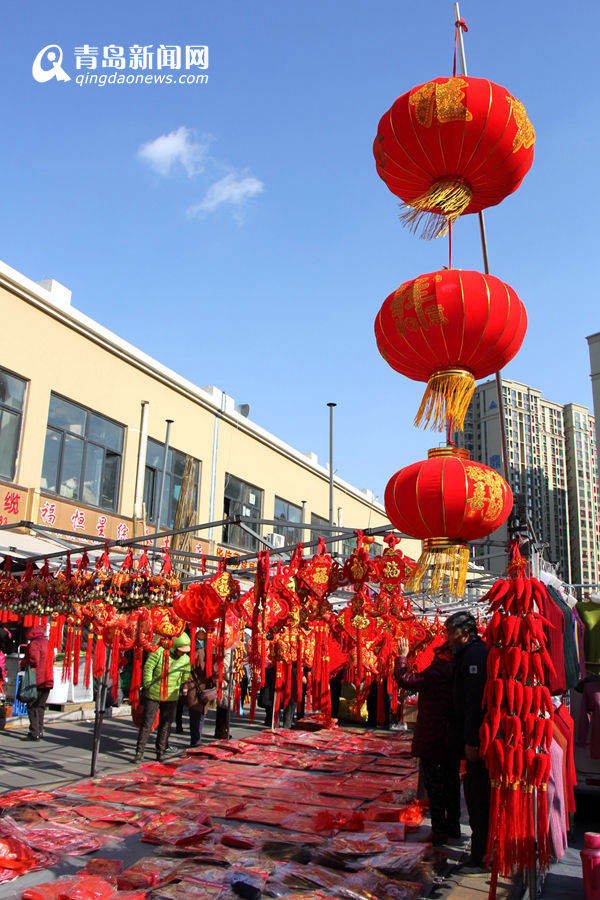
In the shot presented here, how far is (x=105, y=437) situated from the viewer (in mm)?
→ 13820

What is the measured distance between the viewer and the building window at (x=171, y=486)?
47.8ft

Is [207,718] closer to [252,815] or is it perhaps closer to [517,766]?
[252,815]

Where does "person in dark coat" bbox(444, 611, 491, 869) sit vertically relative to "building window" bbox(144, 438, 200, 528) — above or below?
below

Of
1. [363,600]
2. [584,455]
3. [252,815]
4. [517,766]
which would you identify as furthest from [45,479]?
[584,455]

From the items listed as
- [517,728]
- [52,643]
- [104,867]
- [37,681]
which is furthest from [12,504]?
[517,728]

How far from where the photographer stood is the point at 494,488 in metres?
4.24

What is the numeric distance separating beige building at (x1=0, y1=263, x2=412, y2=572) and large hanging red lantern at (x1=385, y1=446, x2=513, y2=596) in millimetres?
5030

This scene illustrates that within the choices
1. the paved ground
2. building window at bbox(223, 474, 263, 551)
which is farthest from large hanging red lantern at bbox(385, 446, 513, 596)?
building window at bbox(223, 474, 263, 551)

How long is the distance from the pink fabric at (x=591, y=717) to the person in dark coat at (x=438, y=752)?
1.63 m

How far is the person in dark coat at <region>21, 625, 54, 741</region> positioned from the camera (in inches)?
362

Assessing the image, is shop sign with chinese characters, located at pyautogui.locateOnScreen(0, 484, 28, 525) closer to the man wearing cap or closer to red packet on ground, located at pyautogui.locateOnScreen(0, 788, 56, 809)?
the man wearing cap

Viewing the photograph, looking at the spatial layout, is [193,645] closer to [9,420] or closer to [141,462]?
[9,420]

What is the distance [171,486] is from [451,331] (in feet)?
40.0

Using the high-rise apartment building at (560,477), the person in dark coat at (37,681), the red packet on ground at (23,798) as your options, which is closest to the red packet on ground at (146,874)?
the red packet on ground at (23,798)
